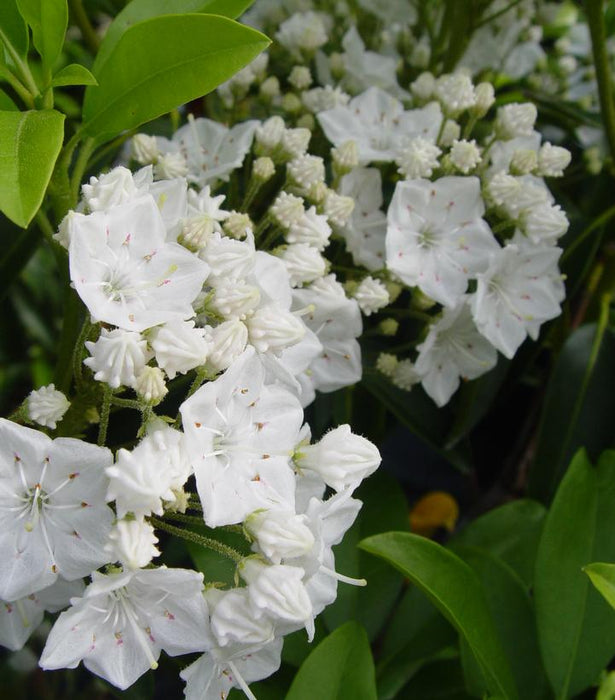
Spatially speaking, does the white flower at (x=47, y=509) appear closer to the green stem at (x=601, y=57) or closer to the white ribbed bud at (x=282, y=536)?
the white ribbed bud at (x=282, y=536)

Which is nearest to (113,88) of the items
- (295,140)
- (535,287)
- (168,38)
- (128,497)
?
(168,38)

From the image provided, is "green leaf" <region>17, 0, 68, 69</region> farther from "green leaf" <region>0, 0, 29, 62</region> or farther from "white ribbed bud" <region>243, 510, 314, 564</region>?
"white ribbed bud" <region>243, 510, 314, 564</region>

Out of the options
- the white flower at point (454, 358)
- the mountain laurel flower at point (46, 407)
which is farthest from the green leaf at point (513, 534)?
the mountain laurel flower at point (46, 407)

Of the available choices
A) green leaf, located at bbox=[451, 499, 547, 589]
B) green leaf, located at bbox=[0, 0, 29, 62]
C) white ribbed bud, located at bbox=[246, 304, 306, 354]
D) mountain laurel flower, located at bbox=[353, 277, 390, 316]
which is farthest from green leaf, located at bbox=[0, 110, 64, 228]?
green leaf, located at bbox=[451, 499, 547, 589]

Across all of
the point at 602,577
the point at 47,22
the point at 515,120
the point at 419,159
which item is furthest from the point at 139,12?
the point at 602,577

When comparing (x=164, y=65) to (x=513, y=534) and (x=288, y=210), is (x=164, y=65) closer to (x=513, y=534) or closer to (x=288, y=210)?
(x=288, y=210)

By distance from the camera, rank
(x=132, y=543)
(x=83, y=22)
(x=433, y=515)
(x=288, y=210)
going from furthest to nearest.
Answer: (x=433, y=515) → (x=83, y=22) → (x=288, y=210) → (x=132, y=543)

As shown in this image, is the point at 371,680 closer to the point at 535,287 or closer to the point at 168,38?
the point at 535,287
